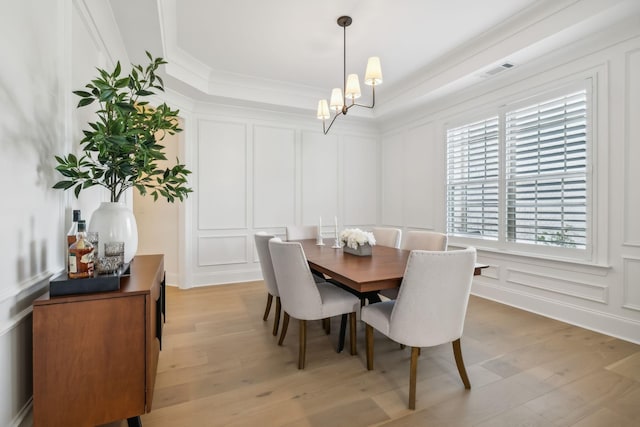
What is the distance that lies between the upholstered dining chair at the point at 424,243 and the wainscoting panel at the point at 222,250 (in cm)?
263

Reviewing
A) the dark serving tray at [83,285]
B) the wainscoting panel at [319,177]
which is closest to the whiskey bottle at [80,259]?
the dark serving tray at [83,285]

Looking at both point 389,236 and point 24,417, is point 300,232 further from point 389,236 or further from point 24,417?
point 24,417

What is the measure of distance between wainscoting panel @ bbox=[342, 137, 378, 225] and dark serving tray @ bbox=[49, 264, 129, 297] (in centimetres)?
444

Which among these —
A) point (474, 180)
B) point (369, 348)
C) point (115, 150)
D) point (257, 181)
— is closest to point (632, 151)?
point (474, 180)

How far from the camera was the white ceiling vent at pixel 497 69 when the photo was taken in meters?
3.29

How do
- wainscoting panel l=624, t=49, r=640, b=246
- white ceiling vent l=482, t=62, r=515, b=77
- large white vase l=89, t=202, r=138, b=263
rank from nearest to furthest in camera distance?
large white vase l=89, t=202, r=138, b=263 → wainscoting panel l=624, t=49, r=640, b=246 → white ceiling vent l=482, t=62, r=515, b=77

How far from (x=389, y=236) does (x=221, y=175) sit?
271 centimetres

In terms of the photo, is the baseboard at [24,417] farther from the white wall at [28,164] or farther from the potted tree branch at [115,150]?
the potted tree branch at [115,150]

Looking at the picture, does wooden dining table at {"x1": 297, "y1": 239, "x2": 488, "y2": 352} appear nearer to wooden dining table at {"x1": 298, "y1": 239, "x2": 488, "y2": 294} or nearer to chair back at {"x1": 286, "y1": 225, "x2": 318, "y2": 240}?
wooden dining table at {"x1": 298, "y1": 239, "x2": 488, "y2": 294}

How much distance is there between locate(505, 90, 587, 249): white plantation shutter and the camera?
3.03 meters

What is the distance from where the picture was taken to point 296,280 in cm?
A: 217

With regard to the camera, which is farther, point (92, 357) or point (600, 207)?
point (600, 207)

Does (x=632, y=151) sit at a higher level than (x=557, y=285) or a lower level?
higher

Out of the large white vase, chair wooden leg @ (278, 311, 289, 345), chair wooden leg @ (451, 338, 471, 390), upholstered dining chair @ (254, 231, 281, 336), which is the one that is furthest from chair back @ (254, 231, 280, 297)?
chair wooden leg @ (451, 338, 471, 390)
